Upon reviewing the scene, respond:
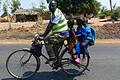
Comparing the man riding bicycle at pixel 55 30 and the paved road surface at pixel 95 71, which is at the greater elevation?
the man riding bicycle at pixel 55 30

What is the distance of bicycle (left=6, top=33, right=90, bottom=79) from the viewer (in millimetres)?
8039

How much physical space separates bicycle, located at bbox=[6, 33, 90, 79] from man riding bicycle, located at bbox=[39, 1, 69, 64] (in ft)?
0.39

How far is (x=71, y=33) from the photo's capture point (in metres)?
8.22

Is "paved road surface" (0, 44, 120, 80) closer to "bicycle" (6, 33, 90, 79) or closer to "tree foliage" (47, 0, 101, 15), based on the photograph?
"bicycle" (6, 33, 90, 79)

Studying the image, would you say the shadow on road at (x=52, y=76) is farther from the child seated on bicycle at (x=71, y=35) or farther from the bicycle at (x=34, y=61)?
the child seated on bicycle at (x=71, y=35)

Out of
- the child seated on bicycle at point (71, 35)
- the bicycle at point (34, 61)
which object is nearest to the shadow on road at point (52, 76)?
the bicycle at point (34, 61)

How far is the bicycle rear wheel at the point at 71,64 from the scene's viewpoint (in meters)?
8.35

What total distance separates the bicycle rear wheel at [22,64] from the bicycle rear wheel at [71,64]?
2.11ft

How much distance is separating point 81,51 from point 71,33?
21.2 inches

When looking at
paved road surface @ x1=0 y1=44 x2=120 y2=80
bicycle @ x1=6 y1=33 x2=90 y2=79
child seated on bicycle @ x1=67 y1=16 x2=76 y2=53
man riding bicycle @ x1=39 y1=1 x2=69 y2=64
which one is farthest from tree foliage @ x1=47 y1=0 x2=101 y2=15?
man riding bicycle @ x1=39 y1=1 x2=69 y2=64

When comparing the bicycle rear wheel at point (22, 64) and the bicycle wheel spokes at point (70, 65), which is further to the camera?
the bicycle wheel spokes at point (70, 65)

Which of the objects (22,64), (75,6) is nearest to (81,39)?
(22,64)

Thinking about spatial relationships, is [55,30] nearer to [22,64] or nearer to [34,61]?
[34,61]

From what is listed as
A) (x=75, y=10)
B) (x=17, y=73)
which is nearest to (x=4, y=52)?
(x=17, y=73)
